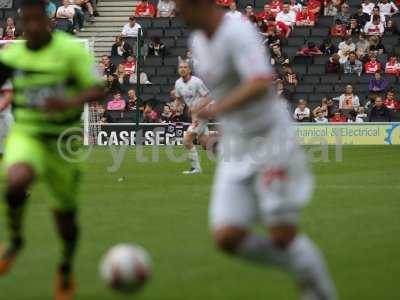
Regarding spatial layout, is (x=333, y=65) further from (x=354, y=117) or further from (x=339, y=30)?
(x=354, y=117)

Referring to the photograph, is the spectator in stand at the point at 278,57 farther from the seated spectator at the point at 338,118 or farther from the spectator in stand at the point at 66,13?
the spectator in stand at the point at 66,13

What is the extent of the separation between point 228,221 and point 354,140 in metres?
25.8

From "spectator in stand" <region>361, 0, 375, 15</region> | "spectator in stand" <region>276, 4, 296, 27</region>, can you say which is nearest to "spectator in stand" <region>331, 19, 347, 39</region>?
"spectator in stand" <region>361, 0, 375, 15</region>

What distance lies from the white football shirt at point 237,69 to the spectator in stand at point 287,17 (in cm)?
2900

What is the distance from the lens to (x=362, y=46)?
35.7 meters

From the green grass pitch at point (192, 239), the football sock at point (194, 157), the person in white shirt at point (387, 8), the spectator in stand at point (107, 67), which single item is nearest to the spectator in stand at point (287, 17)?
the person in white shirt at point (387, 8)

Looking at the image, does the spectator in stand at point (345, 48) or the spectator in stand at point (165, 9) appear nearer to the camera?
the spectator in stand at point (345, 48)

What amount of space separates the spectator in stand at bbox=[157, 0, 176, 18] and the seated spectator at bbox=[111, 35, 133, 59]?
7.57 ft

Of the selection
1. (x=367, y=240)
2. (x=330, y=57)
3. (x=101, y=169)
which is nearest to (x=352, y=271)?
(x=367, y=240)

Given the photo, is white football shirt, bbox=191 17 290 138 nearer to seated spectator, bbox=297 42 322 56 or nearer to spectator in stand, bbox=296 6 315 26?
seated spectator, bbox=297 42 322 56

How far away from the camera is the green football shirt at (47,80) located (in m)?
9.42

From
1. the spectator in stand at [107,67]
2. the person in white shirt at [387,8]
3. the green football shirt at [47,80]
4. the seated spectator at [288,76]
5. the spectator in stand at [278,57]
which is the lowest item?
the seated spectator at [288,76]

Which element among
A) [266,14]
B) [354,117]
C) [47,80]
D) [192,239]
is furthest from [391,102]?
[47,80]

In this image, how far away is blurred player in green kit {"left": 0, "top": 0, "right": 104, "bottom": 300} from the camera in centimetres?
925
